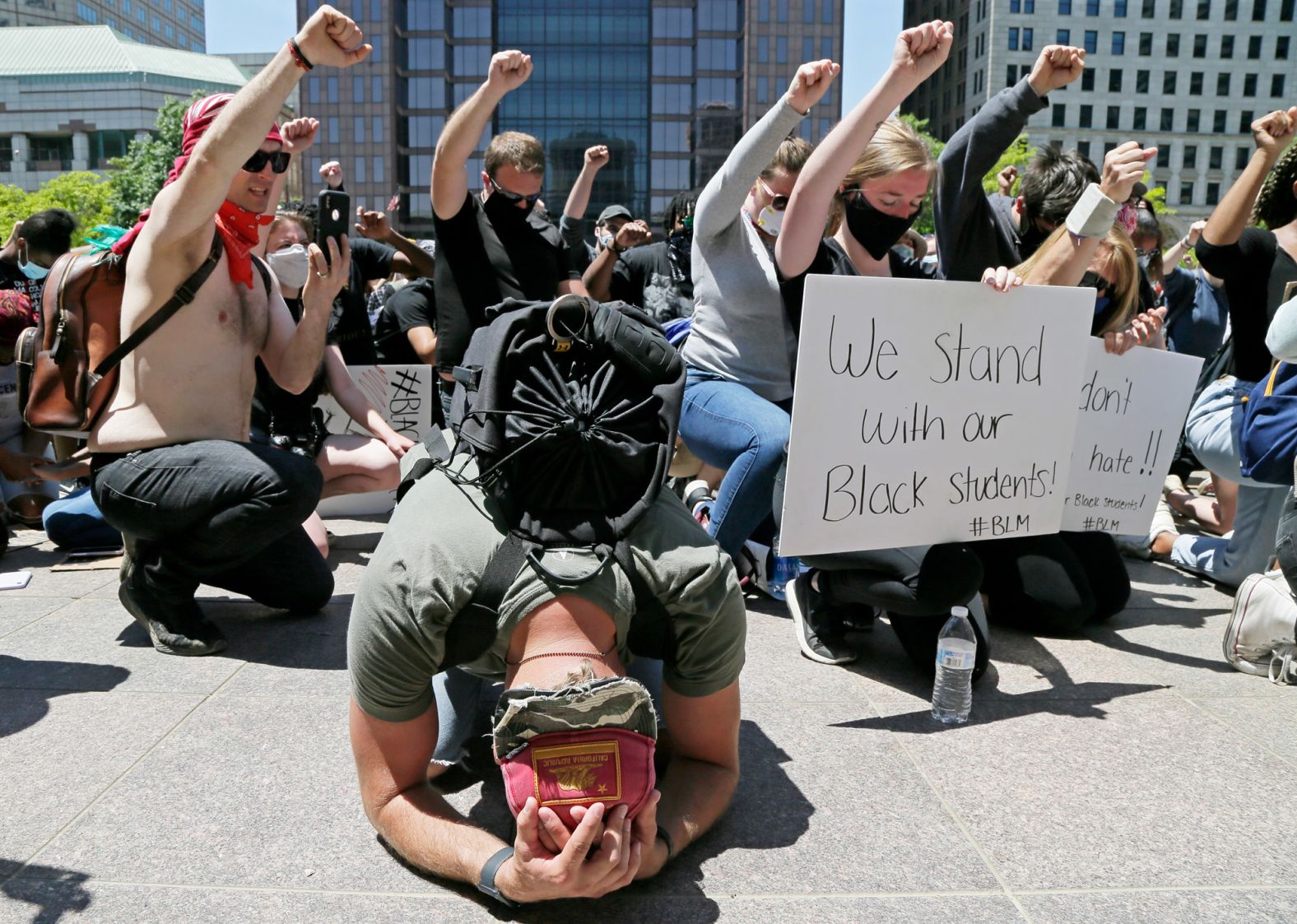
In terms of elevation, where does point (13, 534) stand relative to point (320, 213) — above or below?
below

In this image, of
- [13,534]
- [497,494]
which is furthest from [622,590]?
[13,534]

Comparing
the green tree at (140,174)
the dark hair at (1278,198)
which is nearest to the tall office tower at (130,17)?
the green tree at (140,174)

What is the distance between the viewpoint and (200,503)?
11.5 feet

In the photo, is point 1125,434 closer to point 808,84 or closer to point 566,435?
point 808,84

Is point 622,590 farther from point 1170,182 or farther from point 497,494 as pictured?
point 1170,182

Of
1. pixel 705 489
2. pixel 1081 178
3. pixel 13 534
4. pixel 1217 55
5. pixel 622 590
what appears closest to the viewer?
pixel 622 590

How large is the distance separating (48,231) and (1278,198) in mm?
7092

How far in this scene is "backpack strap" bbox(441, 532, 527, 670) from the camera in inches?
75.0

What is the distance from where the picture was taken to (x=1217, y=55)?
265 ft

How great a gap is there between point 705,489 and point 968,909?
2.83 metres

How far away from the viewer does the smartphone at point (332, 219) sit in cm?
364

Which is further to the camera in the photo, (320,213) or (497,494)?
(320,213)

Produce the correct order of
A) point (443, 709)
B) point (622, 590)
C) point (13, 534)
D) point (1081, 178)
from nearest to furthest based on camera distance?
point (622, 590), point (443, 709), point (1081, 178), point (13, 534)

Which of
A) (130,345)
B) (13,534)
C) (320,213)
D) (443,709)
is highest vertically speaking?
(320,213)
